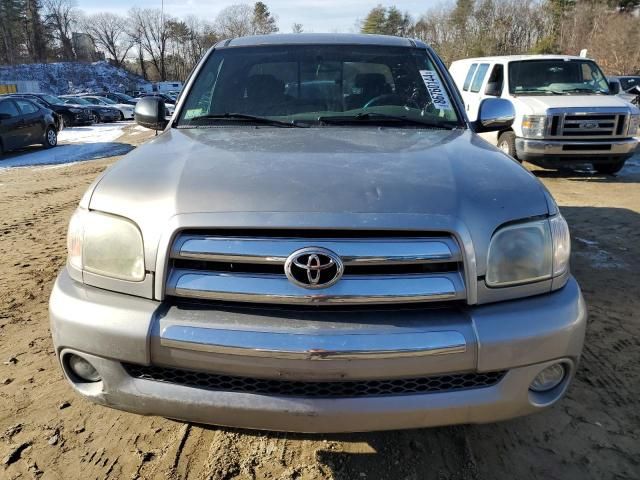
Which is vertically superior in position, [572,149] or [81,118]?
[572,149]

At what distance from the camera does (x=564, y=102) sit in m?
8.83

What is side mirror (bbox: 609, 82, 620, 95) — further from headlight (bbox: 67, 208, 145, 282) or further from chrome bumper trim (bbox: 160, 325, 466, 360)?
headlight (bbox: 67, 208, 145, 282)

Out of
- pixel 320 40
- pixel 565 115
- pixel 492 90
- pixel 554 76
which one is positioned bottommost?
pixel 565 115

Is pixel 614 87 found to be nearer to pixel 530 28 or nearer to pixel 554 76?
pixel 554 76

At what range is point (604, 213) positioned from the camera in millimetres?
6730

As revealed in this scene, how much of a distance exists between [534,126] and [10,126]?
12.9 m

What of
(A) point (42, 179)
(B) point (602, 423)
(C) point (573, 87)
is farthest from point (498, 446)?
(A) point (42, 179)

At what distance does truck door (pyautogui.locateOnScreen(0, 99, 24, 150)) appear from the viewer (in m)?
13.2

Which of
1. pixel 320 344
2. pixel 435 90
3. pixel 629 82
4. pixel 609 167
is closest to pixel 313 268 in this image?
pixel 320 344

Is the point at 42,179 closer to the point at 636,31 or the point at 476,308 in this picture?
the point at 476,308

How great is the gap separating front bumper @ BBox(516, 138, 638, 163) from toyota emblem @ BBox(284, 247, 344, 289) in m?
7.96

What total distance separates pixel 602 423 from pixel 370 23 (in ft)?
245

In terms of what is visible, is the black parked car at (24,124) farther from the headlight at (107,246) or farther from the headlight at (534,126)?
the headlight at (107,246)

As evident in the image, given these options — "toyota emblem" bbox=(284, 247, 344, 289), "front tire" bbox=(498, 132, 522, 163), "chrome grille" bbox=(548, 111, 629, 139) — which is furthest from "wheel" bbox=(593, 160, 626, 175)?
"toyota emblem" bbox=(284, 247, 344, 289)
